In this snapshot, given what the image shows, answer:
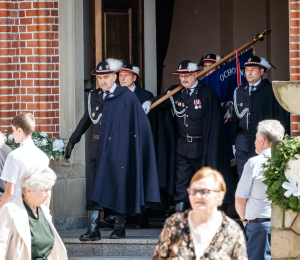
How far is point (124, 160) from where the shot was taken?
20.6 feet

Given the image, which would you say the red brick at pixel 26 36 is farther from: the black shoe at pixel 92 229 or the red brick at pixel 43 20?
the black shoe at pixel 92 229

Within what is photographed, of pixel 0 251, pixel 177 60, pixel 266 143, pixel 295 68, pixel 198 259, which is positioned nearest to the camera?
pixel 198 259

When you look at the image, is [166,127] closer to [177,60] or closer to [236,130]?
[236,130]

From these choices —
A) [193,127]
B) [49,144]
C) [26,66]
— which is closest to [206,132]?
[193,127]

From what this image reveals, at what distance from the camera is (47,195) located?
3.95m

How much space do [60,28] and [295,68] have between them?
2.72 m

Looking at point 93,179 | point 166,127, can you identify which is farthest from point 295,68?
point 93,179

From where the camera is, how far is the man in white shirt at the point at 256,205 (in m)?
4.64

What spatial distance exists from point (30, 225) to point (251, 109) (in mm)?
3533

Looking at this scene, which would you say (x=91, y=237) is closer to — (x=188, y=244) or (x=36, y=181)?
(x=36, y=181)

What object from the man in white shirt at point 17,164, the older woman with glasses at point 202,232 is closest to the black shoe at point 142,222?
the man in white shirt at point 17,164

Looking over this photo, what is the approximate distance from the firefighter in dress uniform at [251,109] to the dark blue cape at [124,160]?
1.05 meters

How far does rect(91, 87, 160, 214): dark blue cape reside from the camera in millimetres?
6254

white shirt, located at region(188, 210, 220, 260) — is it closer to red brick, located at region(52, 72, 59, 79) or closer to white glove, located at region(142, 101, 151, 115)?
white glove, located at region(142, 101, 151, 115)
